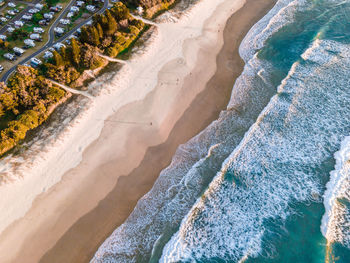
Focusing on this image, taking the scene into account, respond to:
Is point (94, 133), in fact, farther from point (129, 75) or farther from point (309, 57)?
point (309, 57)

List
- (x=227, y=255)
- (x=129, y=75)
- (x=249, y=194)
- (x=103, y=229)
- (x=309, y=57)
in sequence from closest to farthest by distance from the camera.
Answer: (x=227, y=255) < (x=103, y=229) < (x=249, y=194) < (x=129, y=75) < (x=309, y=57)

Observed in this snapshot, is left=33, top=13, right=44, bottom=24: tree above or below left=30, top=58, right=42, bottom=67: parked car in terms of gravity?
above

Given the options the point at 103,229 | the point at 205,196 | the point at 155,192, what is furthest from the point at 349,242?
the point at 103,229

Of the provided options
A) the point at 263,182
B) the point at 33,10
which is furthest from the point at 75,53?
the point at 263,182

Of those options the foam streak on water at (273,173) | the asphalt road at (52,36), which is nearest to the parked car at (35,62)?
the asphalt road at (52,36)

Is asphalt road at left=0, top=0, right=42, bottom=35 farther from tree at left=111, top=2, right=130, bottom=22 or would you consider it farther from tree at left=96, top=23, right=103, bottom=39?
tree at left=111, top=2, right=130, bottom=22

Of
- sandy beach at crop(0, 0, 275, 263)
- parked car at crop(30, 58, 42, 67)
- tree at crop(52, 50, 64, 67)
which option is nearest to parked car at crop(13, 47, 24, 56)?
parked car at crop(30, 58, 42, 67)

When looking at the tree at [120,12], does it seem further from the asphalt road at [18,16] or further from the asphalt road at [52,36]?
the asphalt road at [18,16]
